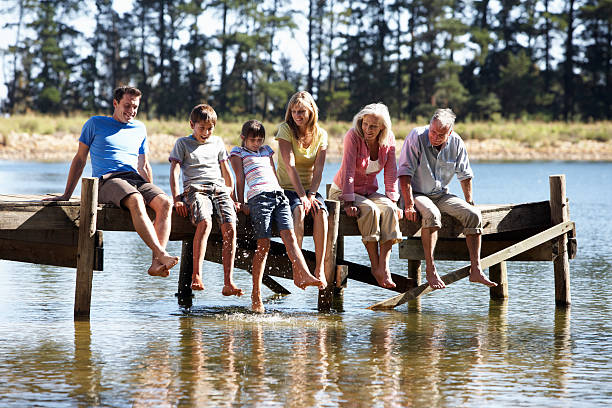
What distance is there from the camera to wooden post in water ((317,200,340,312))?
859 centimetres

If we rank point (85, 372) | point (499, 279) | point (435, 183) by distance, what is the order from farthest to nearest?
point (499, 279)
point (435, 183)
point (85, 372)

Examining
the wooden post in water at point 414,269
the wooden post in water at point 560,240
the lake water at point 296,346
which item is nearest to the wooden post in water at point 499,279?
the lake water at point 296,346

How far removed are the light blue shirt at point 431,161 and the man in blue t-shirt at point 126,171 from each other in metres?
2.19

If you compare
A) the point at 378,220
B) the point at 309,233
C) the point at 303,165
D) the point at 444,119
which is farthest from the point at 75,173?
the point at 444,119

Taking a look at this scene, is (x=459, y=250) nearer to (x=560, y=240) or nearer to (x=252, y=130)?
(x=560, y=240)

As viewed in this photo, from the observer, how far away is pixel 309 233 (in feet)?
28.7

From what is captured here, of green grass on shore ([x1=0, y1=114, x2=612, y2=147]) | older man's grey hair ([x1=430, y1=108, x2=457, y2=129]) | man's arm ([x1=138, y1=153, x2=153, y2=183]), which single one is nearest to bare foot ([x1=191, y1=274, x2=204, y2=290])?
man's arm ([x1=138, y1=153, x2=153, y2=183])

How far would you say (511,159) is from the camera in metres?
44.6

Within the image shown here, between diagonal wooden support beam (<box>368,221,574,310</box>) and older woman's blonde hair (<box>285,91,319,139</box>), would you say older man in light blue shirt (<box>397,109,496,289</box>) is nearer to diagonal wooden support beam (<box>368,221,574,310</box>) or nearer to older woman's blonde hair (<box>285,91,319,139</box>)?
diagonal wooden support beam (<box>368,221,574,310</box>)

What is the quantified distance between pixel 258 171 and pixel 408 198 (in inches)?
52.9

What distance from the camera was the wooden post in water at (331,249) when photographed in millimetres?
8586

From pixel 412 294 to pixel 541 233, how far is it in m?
1.39

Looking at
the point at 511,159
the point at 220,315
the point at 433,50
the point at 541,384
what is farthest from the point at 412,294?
the point at 433,50

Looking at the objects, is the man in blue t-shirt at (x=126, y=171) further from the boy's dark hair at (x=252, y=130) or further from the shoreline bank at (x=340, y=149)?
the shoreline bank at (x=340, y=149)
